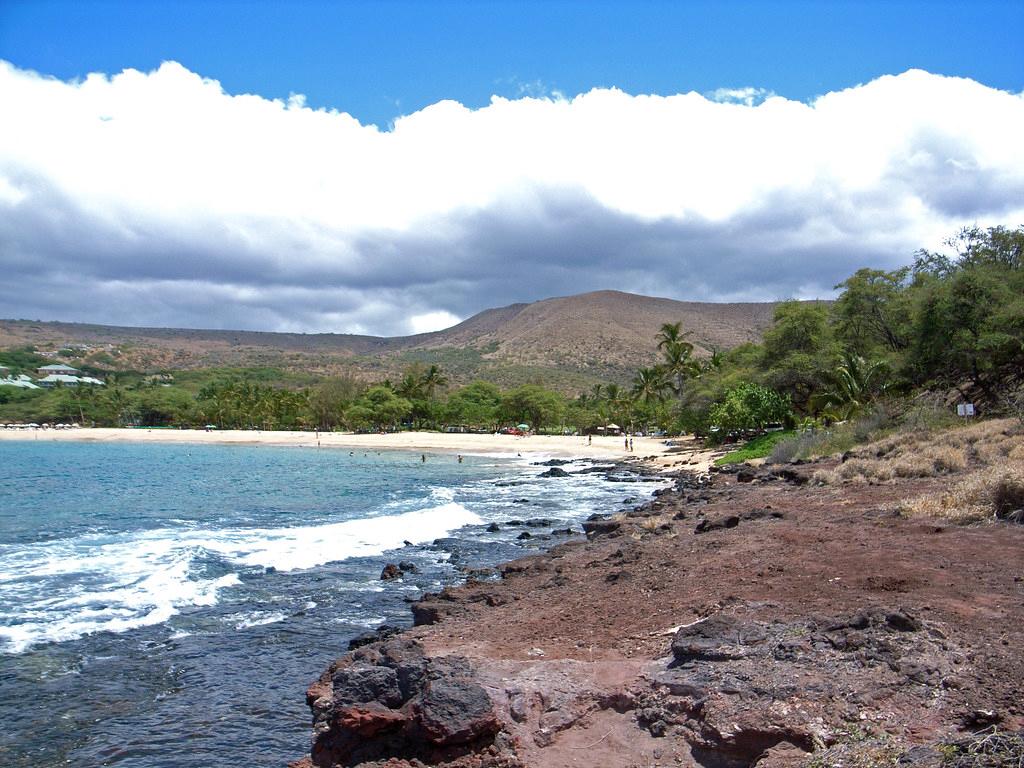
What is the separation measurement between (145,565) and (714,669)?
1535 cm

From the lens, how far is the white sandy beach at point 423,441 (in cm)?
6594

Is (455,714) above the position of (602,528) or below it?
above

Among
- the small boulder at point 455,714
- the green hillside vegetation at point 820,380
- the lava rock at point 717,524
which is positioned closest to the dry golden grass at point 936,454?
the green hillside vegetation at point 820,380

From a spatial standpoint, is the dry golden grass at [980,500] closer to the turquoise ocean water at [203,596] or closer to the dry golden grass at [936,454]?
the dry golden grass at [936,454]

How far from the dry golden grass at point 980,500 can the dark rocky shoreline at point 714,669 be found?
99 cm

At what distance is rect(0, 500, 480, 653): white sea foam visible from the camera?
13.2 m

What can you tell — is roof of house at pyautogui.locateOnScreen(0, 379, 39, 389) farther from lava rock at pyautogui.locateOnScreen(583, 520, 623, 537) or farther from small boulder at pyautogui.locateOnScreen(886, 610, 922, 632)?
small boulder at pyautogui.locateOnScreen(886, 610, 922, 632)

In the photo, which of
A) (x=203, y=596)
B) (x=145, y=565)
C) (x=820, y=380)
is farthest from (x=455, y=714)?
(x=820, y=380)

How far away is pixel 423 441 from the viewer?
286 ft

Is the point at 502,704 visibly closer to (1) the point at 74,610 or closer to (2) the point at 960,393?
(1) the point at 74,610

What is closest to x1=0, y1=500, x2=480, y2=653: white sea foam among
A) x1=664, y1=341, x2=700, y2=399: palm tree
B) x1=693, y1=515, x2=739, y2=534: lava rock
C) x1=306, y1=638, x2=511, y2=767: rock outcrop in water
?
x1=306, y1=638, x2=511, y2=767: rock outcrop in water

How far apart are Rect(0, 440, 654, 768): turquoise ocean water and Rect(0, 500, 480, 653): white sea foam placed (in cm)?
6

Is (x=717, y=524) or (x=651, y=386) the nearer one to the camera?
(x=717, y=524)

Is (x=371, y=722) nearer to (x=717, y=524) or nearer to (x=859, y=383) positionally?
(x=717, y=524)
